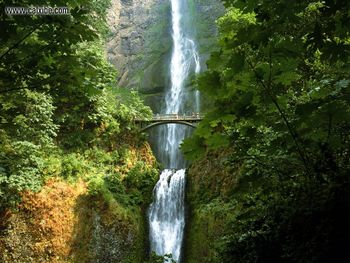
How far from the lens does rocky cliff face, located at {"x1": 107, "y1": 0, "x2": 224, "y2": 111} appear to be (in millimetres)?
30853

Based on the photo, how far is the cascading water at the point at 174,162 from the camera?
16.8m

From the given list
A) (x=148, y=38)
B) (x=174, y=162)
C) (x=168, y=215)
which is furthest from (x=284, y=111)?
(x=148, y=38)

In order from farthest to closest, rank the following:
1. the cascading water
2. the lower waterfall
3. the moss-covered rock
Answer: the cascading water < the lower waterfall < the moss-covered rock

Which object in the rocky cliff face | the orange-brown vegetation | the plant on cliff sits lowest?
the orange-brown vegetation

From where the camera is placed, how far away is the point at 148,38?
116 feet

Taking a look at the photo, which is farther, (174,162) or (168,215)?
(174,162)

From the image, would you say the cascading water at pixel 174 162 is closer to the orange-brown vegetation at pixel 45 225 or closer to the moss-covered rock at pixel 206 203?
the moss-covered rock at pixel 206 203

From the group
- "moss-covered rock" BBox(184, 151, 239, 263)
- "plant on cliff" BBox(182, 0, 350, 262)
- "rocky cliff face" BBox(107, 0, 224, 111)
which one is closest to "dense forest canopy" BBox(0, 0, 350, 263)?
"plant on cliff" BBox(182, 0, 350, 262)

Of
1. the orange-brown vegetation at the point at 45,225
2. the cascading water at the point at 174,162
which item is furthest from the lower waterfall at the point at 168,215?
the orange-brown vegetation at the point at 45,225

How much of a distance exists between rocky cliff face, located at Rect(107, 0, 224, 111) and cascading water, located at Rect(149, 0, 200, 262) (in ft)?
2.61

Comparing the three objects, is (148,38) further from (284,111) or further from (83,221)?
(284,111)

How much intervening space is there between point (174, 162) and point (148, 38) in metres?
15.6

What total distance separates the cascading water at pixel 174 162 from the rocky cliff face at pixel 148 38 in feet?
2.61

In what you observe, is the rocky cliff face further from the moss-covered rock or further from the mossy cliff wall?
the moss-covered rock
